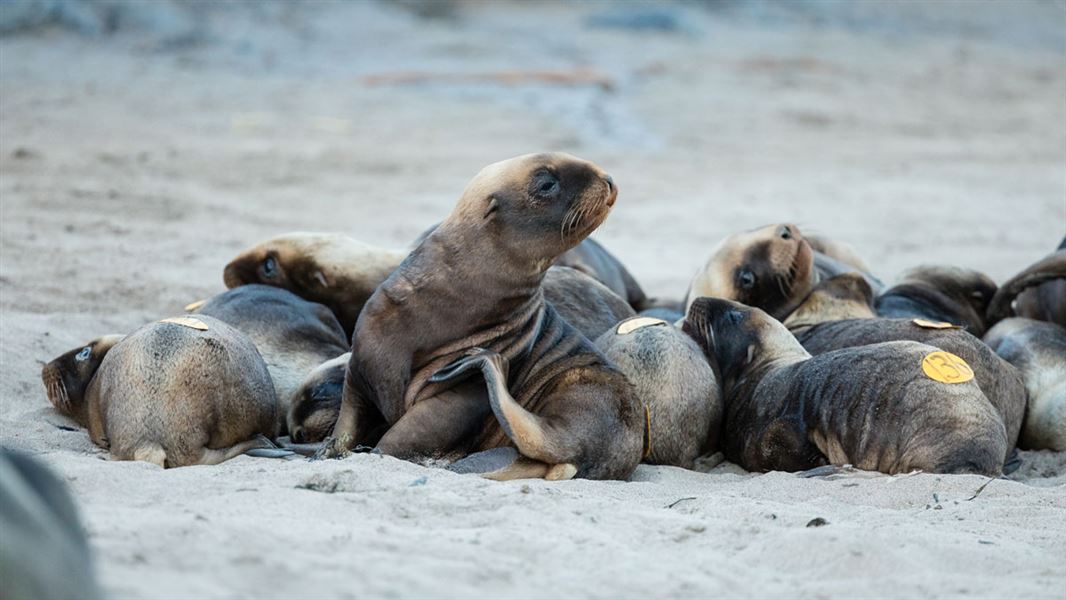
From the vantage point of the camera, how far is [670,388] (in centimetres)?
630

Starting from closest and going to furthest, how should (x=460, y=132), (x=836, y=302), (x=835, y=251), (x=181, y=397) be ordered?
(x=181, y=397)
(x=836, y=302)
(x=835, y=251)
(x=460, y=132)

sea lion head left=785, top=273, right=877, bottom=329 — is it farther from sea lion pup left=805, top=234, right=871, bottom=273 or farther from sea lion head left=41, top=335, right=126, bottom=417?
sea lion head left=41, top=335, right=126, bottom=417

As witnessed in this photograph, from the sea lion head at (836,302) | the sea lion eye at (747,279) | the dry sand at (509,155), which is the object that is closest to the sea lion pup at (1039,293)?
the sea lion head at (836,302)

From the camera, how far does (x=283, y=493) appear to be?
4484 mm

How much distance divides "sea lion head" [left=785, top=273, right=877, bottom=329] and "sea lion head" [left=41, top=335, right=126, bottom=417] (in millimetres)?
3476

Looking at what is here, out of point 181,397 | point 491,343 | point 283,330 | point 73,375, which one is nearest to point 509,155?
point 283,330

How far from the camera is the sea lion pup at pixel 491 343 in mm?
5480

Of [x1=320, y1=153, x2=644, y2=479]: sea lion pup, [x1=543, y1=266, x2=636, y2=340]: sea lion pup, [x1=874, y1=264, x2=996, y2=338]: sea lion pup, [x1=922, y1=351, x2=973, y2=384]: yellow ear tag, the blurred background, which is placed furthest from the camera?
the blurred background

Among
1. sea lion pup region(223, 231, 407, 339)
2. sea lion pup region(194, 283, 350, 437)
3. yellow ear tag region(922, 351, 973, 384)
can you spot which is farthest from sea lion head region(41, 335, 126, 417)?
yellow ear tag region(922, 351, 973, 384)

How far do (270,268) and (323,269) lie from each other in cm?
33

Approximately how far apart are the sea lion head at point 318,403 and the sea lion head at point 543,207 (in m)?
0.95

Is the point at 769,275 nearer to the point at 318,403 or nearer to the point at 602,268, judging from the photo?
the point at 602,268

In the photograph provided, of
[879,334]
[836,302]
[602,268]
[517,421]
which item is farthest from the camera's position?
[602,268]

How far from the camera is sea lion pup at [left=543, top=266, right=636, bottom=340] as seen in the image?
700cm
